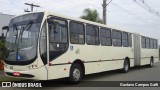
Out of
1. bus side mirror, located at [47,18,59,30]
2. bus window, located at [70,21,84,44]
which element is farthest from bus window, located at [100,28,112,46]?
bus side mirror, located at [47,18,59,30]

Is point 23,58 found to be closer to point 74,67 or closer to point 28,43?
point 28,43

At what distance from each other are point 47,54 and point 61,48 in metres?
1.03

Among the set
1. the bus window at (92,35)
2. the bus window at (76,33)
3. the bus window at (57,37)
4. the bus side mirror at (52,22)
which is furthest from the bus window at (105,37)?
the bus side mirror at (52,22)

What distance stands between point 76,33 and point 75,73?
1.80 m

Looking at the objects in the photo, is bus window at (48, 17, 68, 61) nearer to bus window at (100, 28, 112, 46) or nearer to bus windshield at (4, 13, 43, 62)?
bus windshield at (4, 13, 43, 62)

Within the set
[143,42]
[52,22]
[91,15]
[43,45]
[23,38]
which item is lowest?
[43,45]

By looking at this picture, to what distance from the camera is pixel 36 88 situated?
36.8ft

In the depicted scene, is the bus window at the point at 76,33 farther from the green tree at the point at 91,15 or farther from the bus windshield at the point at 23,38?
the green tree at the point at 91,15

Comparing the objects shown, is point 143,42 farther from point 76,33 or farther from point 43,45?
point 43,45

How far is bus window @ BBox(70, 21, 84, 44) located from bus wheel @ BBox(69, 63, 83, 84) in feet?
3.57

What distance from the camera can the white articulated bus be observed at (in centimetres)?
1022

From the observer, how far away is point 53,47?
10.8 metres

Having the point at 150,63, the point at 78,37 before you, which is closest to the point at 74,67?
the point at 78,37

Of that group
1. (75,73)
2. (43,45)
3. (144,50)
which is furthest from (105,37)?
(144,50)
